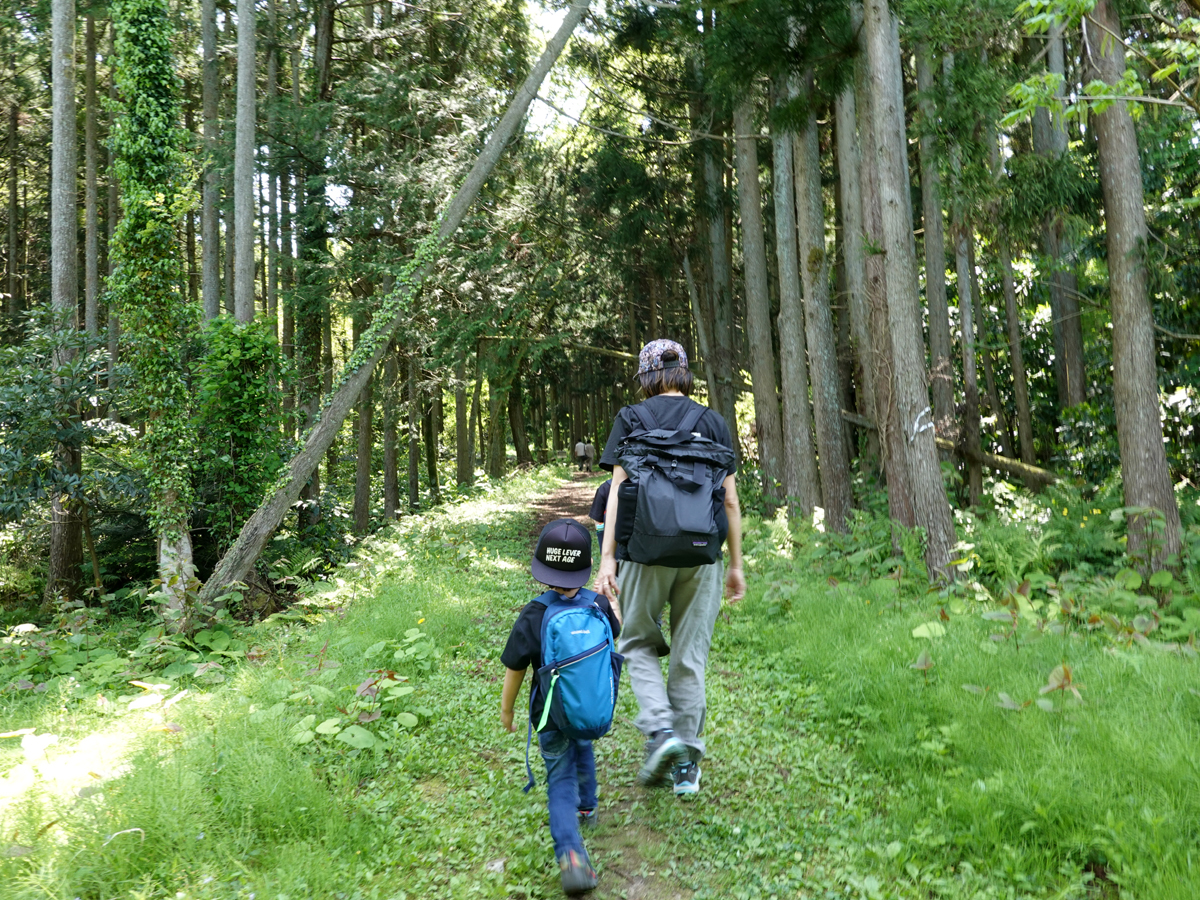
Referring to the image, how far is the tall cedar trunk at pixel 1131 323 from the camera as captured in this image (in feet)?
24.9

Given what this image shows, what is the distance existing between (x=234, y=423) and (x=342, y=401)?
1672mm

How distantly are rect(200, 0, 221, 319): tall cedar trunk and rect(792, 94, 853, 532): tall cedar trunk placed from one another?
32.7ft

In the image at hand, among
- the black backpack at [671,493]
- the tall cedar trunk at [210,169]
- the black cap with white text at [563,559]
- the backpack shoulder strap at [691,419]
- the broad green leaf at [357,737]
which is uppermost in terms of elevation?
the tall cedar trunk at [210,169]

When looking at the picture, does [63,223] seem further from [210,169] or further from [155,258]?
[155,258]

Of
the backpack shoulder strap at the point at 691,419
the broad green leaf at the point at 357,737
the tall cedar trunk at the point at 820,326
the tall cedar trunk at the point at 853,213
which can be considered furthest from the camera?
the tall cedar trunk at the point at 820,326

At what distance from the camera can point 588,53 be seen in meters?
15.3

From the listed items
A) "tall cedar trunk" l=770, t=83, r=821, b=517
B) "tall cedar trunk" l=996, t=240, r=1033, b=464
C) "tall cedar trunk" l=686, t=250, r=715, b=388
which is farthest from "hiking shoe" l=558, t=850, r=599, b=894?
"tall cedar trunk" l=686, t=250, r=715, b=388

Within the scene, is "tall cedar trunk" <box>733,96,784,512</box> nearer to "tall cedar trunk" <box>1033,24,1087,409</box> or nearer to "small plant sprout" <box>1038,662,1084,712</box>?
"tall cedar trunk" <box>1033,24,1087,409</box>

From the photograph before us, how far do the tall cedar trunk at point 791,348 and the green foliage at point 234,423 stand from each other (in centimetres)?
799

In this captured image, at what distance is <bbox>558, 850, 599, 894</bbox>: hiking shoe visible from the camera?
299 cm

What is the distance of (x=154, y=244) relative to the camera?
10.6 m

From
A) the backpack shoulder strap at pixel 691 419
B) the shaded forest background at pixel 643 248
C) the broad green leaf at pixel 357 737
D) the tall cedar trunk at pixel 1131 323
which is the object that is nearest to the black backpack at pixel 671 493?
the backpack shoulder strap at pixel 691 419

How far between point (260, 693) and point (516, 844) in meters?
2.67

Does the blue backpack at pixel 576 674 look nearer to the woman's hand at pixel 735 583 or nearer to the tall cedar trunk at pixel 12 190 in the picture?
the woman's hand at pixel 735 583
